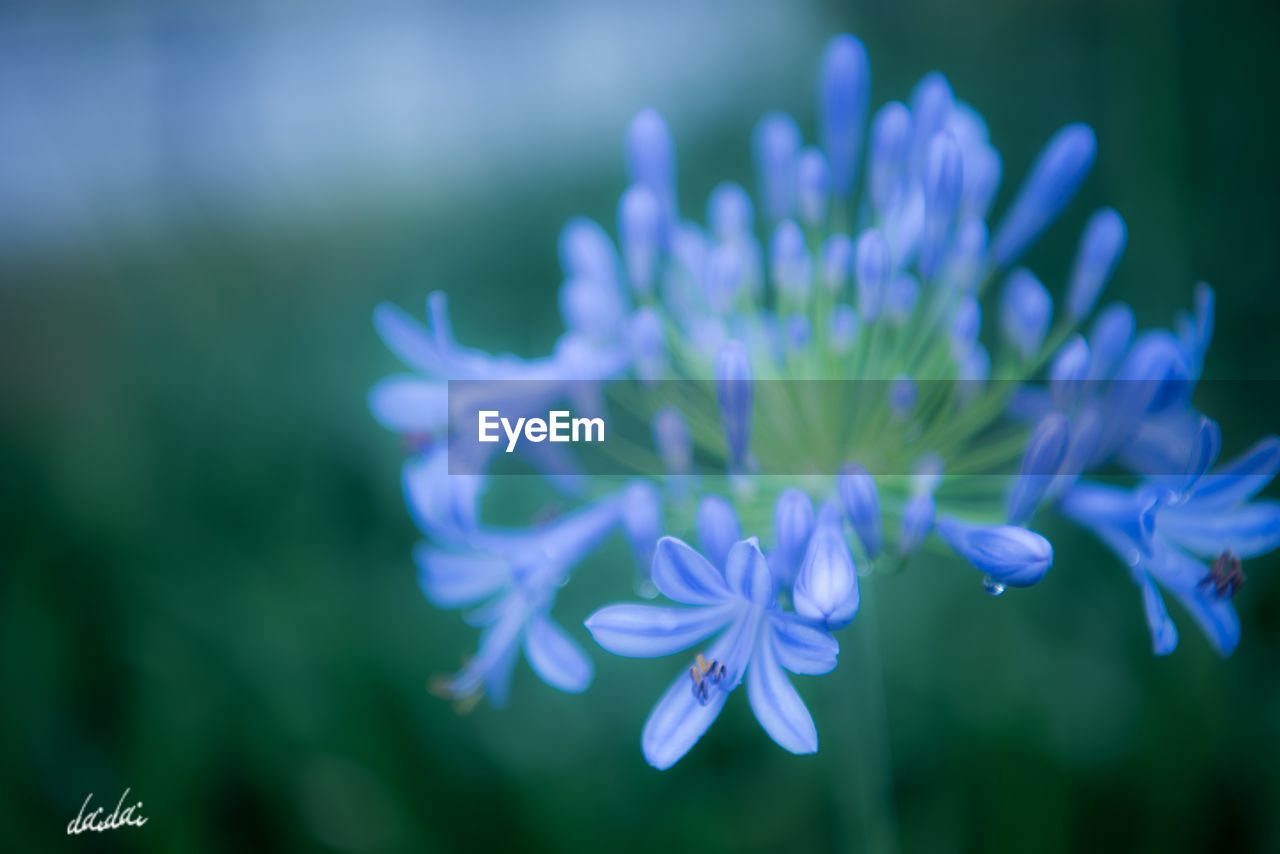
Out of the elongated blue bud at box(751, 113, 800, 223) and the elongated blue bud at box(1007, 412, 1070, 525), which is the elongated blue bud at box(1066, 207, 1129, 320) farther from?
the elongated blue bud at box(751, 113, 800, 223)

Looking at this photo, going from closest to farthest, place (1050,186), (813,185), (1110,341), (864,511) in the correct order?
(864,511) → (1110,341) → (1050,186) → (813,185)

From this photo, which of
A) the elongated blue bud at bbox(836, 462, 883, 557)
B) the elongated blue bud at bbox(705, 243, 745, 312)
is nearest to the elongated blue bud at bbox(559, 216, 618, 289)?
the elongated blue bud at bbox(705, 243, 745, 312)

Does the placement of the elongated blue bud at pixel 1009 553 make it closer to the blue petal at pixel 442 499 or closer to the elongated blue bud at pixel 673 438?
the elongated blue bud at pixel 673 438

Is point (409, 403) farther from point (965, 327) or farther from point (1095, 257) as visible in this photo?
point (1095, 257)

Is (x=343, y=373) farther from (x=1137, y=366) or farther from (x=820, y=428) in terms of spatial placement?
(x=1137, y=366)

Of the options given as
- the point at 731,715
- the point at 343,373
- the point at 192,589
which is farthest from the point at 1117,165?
the point at 192,589
